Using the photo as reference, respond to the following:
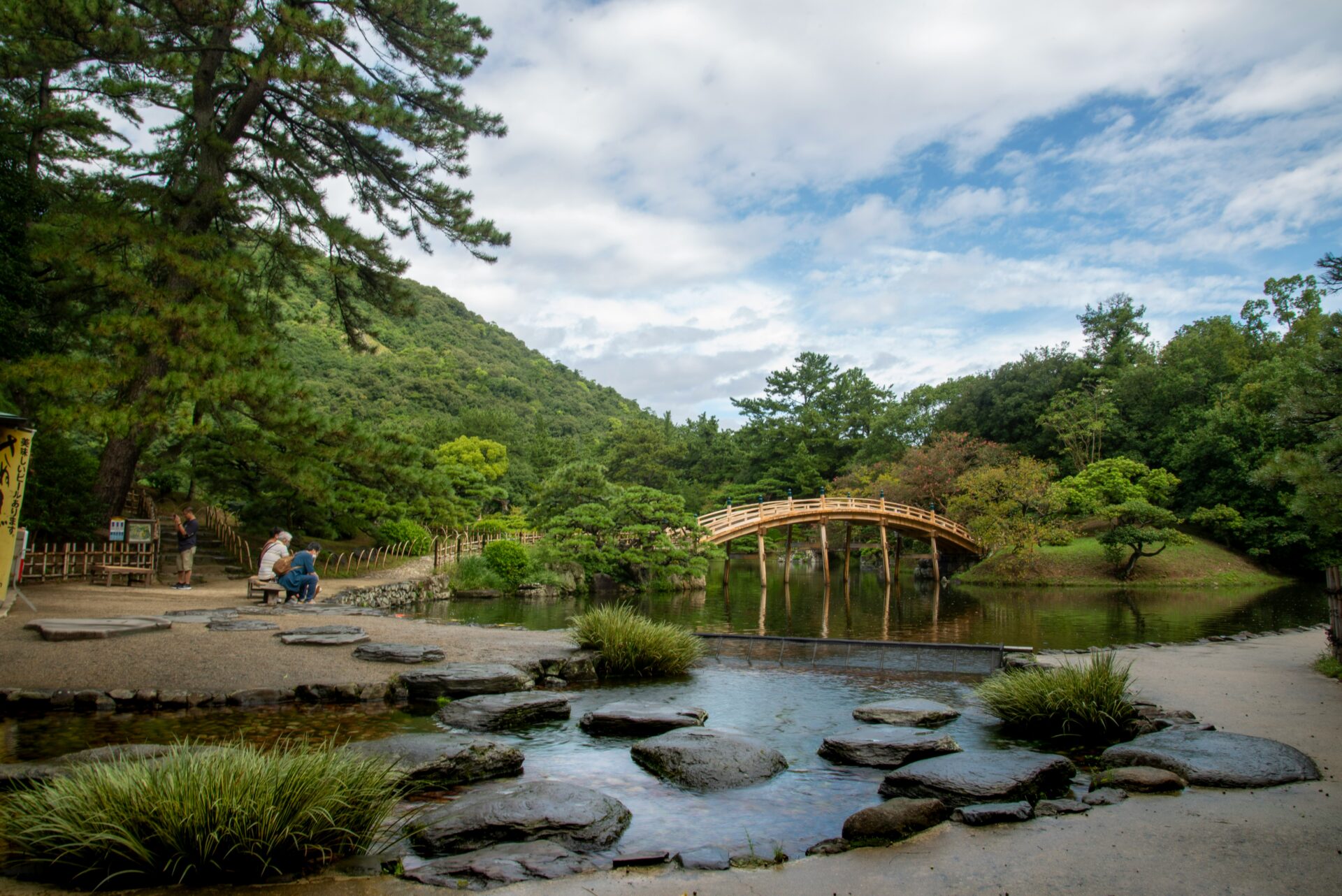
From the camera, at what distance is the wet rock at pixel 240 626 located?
369 inches

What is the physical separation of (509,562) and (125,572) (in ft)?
31.3

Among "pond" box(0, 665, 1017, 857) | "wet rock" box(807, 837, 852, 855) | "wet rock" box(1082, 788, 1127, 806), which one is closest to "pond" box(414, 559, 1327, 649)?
"pond" box(0, 665, 1017, 857)

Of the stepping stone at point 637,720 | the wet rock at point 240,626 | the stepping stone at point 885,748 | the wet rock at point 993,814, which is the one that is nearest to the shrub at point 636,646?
the stepping stone at point 637,720

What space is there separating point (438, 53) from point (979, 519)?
996 inches

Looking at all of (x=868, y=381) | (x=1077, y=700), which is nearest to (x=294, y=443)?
(x=1077, y=700)

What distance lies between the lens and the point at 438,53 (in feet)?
47.3

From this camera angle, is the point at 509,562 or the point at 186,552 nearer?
the point at 186,552

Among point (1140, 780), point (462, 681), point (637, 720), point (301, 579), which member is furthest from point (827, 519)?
point (1140, 780)

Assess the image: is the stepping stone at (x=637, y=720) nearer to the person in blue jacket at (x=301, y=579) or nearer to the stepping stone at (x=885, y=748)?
the stepping stone at (x=885, y=748)

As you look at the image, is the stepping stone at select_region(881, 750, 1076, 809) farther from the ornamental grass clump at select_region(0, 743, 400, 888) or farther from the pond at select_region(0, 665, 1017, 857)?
the ornamental grass clump at select_region(0, 743, 400, 888)

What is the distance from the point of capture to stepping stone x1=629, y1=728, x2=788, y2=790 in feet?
18.1

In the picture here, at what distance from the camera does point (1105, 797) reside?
15.3 ft

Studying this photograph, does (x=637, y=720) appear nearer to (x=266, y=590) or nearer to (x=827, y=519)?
(x=266, y=590)

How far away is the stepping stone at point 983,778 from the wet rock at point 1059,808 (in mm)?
143
